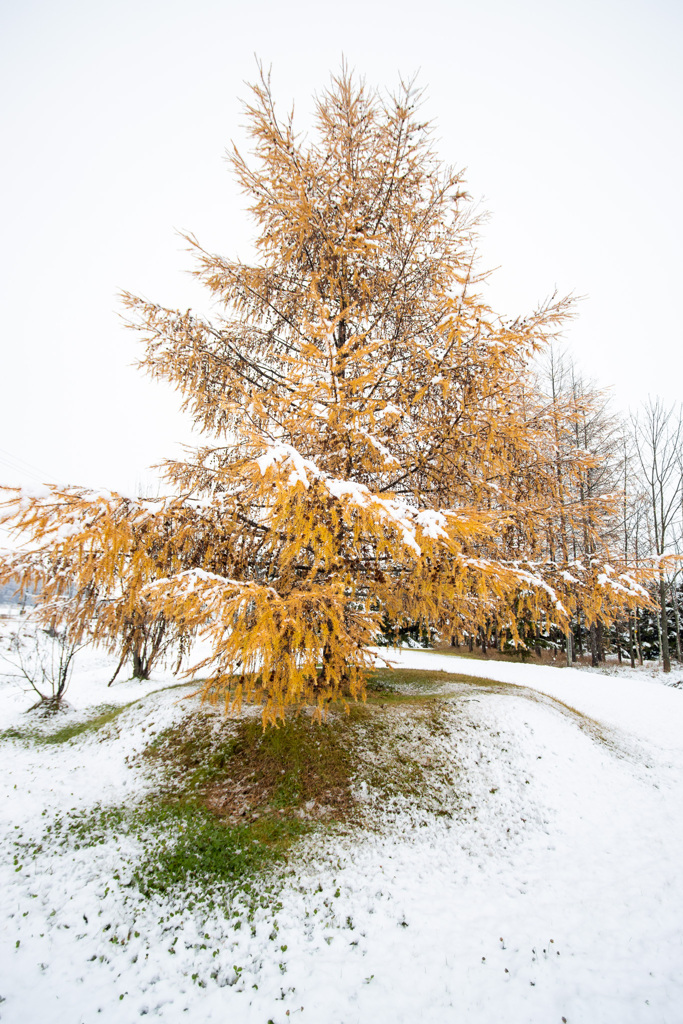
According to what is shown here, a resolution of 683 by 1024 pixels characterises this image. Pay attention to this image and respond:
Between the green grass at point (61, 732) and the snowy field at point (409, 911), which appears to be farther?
the green grass at point (61, 732)

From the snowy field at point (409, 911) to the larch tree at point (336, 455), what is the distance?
1.59m

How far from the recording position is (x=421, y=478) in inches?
238

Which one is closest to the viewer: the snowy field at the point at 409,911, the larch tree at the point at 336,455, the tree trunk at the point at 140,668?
the snowy field at the point at 409,911

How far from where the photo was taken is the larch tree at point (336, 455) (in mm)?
3744

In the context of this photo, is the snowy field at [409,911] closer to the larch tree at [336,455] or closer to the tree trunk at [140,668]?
the larch tree at [336,455]

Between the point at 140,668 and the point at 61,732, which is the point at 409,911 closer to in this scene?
the point at 61,732

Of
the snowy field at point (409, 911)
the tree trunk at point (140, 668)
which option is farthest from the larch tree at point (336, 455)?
the tree trunk at point (140, 668)

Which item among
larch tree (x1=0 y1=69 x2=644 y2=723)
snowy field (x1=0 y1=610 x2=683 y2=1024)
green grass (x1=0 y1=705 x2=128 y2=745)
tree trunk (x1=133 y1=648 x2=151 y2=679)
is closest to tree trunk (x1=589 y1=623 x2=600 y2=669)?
snowy field (x1=0 y1=610 x2=683 y2=1024)

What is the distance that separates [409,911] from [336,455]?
14.4ft

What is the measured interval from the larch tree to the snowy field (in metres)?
1.59

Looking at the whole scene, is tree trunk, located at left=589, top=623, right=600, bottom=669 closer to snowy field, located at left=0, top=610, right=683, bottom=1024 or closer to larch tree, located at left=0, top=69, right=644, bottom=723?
snowy field, located at left=0, top=610, right=683, bottom=1024

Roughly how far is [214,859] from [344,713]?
241cm

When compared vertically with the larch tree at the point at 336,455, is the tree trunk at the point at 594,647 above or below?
below

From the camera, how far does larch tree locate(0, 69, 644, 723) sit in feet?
12.3
